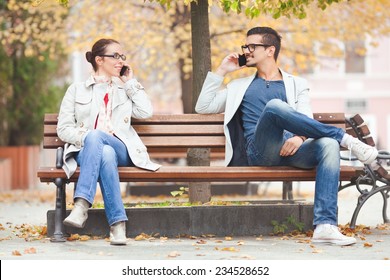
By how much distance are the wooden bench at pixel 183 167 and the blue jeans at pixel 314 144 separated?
0.19 m

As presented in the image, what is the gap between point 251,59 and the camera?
8.62 m

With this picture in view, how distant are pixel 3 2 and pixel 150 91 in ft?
75.9

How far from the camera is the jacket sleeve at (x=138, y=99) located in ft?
27.6

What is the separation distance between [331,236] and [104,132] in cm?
190

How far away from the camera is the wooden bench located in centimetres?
805

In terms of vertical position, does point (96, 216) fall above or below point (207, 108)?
below

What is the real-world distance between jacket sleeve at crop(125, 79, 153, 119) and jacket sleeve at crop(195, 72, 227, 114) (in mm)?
470

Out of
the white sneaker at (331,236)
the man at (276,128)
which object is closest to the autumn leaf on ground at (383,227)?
the man at (276,128)

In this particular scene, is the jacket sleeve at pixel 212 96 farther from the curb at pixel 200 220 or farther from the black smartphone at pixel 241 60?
the curb at pixel 200 220

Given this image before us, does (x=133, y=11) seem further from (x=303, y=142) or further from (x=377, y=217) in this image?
(x=303, y=142)

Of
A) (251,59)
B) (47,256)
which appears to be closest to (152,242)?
(47,256)

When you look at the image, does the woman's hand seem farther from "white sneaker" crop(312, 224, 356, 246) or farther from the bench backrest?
"white sneaker" crop(312, 224, 356, 246)

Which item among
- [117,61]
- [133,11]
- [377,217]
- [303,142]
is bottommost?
[377,217]

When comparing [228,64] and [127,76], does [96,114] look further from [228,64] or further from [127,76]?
[228,64]
